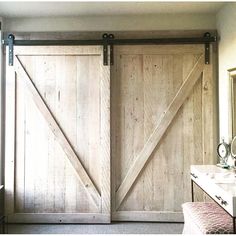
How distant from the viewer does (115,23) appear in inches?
171

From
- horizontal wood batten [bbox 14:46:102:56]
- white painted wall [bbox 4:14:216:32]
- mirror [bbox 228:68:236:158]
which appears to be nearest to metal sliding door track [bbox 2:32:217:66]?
horizontal wood batten [bbox 14:46:102:56]

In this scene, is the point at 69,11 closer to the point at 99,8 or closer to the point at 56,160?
the point at 99,8

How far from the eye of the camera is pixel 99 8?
4.08m

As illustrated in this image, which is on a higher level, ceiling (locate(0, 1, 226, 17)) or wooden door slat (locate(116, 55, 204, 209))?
ceiling (locate(0, 1, 226, 17))

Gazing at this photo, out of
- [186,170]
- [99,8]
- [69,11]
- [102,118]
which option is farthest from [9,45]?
[186,170]

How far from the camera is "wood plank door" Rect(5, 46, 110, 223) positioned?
4.31 metres

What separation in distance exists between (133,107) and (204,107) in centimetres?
90

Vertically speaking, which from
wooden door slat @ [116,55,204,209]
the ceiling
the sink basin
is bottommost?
the sink basin

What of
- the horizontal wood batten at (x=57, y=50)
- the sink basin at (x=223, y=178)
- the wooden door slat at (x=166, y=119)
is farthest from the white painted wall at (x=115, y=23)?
the sink basin at (x=223, y=178)

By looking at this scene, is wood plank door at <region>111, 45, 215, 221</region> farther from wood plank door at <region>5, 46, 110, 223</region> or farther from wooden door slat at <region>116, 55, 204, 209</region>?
wood plank door at <region>5, 46, 110, 223</region>

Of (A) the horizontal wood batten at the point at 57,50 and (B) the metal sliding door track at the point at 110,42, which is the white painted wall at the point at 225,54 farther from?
(A) the horizontal wood batten at the point at 57,50

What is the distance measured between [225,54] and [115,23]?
1429mm

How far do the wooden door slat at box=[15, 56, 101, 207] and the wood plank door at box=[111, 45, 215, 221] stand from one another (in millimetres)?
294

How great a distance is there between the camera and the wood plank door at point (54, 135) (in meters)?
4.31
